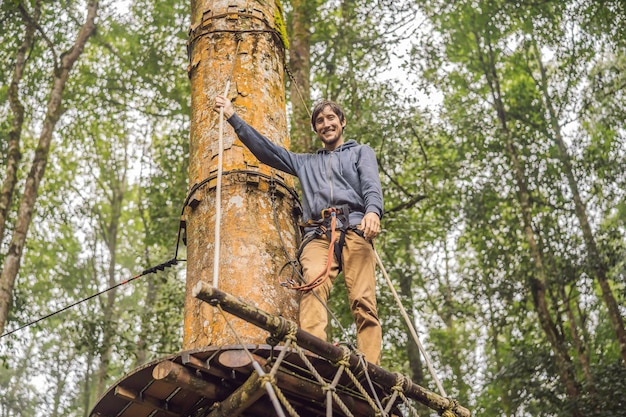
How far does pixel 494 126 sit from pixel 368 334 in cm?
1179

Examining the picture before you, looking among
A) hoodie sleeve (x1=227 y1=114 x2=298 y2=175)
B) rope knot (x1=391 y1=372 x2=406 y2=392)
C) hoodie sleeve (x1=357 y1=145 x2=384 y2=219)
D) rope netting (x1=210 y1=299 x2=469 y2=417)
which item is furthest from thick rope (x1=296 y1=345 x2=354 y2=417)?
hoodie sleeve (x1=227 y1=114 x2=298 y2=175)

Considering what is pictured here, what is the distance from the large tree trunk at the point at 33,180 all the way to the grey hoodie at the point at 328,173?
5.51 meters

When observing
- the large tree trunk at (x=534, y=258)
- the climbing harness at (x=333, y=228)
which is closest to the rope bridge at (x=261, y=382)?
the climbing harness at (x=333, y=228)

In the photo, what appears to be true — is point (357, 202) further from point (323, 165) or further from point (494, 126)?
point (494, 126)

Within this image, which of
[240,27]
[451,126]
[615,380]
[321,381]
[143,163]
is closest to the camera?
[321,381]

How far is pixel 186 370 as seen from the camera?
3049 millimetres

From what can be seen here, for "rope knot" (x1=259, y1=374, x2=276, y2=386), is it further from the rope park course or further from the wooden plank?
the wooden plank

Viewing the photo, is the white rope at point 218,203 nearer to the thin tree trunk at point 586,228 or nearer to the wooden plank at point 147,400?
the wooden plank at point 147,400

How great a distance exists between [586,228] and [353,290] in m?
10.5

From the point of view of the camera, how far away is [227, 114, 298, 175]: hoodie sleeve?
4039 mm

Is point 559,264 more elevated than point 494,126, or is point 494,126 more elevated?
point 494,126

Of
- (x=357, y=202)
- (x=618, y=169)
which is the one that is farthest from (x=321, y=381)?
(x=618, y=169)

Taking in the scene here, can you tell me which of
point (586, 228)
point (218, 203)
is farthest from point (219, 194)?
point (586, 228)

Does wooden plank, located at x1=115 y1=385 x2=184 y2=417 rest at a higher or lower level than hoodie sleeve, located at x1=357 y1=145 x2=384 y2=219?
lower
